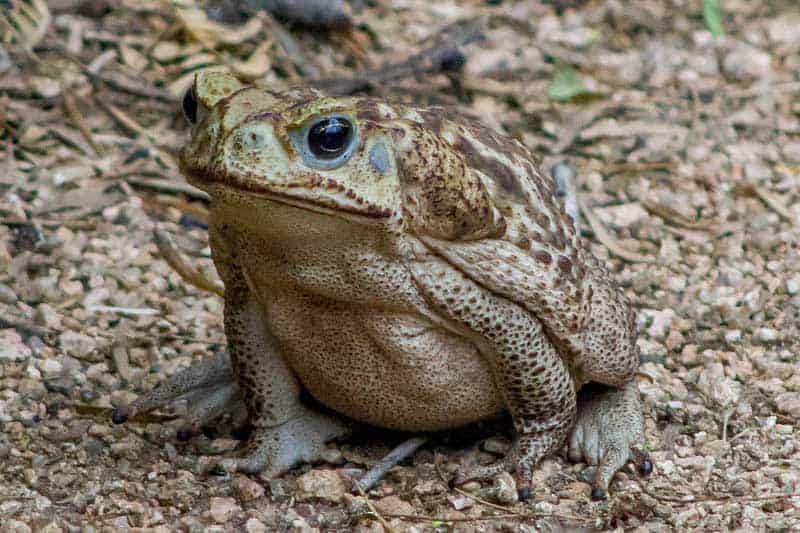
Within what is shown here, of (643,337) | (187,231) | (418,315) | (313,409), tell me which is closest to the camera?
(418,315)

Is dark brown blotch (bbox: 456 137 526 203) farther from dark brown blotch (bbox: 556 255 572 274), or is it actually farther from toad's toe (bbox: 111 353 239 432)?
toad's toe (bbox: 111 353 239 432)

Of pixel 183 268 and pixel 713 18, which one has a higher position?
pixel 713 18

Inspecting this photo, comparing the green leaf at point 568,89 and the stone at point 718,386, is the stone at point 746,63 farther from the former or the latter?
the stone at point 718,386

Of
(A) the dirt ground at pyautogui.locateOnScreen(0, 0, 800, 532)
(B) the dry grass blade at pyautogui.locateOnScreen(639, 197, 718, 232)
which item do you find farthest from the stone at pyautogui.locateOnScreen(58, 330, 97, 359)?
(B) the dry grass blade at pyautogui.locateOnScreen(639, 197, 718, 232)

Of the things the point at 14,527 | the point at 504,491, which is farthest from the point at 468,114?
the point at 14,527

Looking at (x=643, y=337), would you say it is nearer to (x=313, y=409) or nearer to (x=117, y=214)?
(x=313, y=409)

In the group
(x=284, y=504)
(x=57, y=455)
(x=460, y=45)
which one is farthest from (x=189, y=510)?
(x=460, y=45)

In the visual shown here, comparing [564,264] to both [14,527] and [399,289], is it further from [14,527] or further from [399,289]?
[14,527]
